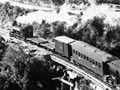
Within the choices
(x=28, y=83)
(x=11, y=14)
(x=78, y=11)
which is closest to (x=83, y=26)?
(x=78, y=11)

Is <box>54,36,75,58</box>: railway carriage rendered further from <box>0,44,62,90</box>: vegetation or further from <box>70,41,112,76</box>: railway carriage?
<box>0,44,62,90</box>: vegetation

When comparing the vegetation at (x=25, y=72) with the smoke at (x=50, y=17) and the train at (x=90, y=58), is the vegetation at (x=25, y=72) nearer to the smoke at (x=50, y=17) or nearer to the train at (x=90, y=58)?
the train at (x=90, y=58)

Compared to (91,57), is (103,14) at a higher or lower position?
higher

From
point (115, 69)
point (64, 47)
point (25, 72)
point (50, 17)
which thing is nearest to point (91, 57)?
point (115, 69)

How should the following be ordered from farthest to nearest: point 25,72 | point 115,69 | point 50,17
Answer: point 50,17 < point 25,72 < point 115,69

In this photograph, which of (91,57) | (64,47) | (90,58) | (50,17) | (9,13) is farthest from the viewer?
(9,13)

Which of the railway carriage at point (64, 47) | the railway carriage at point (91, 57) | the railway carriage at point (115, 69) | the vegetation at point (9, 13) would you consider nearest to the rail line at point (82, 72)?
the railway carriage at point (91, 57)

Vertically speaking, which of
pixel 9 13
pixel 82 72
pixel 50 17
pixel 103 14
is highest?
pixel 103 14

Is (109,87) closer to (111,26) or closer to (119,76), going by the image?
(119,76)

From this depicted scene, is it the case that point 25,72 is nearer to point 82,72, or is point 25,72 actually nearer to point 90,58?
point 82,72

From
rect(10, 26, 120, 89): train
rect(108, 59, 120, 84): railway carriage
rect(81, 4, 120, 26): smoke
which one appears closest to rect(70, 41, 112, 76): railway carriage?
rect(10, 26, 120, 89): train
